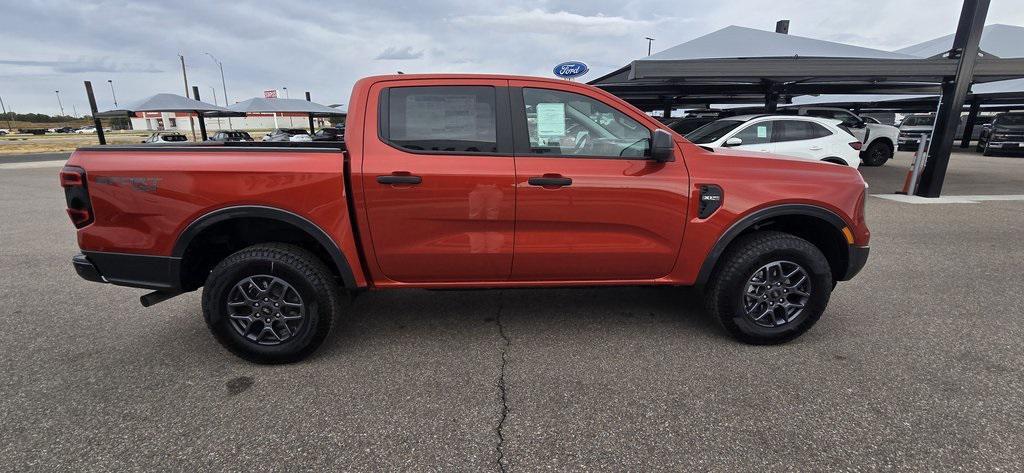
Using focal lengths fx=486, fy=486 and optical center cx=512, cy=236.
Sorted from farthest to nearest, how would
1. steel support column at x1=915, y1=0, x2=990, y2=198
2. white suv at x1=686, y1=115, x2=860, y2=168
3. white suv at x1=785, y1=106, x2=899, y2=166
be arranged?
white suv at x1=785, y1=106, x2=899, y2=166, white suv at x1=686, y1=115, x2=860, y2=168, steel support column at x1=915, y1=0, x2=990, y2=198

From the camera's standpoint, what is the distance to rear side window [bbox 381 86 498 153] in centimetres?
281

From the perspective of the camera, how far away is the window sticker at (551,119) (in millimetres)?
2912

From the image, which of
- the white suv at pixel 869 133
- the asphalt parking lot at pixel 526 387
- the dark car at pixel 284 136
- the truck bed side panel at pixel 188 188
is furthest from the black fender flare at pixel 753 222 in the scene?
the white suv at pixel 869 133

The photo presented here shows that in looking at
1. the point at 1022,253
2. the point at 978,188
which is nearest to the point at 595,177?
the point at 1022,253

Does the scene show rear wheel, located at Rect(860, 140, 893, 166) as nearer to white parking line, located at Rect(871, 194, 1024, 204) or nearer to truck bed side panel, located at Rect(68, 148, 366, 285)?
white parking line, located at Rect(871, 194, 1024, 204)

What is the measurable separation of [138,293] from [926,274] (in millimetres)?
7127

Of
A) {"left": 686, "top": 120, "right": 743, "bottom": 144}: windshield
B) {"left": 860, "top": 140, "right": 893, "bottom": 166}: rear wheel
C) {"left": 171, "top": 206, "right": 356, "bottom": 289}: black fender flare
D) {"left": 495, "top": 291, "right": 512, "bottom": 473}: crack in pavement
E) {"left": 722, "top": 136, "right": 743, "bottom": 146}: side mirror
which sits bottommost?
{"left": 495, "top": 291, "right": 512, "bottom": 473}: crack in pavement

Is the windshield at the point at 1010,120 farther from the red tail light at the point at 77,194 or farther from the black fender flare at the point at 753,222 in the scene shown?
the red tail light at the point at 77,194

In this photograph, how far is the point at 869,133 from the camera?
14344 millimetres

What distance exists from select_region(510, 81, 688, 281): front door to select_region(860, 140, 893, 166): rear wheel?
15.5m

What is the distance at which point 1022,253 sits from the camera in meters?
5.37

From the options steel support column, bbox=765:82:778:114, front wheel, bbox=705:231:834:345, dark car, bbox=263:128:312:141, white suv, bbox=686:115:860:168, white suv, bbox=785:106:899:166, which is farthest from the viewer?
dark car, bbox=263:128:312:141

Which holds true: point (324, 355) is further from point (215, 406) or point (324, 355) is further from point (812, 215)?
point (812, 215)

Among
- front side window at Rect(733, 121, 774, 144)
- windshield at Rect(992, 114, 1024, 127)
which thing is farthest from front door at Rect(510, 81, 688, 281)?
windshield at Rect(992, 114, 1024, 127)
